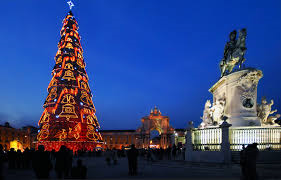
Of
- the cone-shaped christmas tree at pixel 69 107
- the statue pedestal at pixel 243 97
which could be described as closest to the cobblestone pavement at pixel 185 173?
the statue pedestal at pixel 243 97

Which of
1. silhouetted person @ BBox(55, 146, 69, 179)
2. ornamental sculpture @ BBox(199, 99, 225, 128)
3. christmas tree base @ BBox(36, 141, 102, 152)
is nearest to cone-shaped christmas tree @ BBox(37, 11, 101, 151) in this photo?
christmas tree base @ BBox(36, 141, 102, 152)

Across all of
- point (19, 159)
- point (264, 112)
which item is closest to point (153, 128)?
point (264, 112)

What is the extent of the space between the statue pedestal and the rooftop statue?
1.90 m

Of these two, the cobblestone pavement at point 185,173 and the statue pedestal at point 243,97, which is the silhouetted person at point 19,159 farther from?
the statue pedestal at point 243,97

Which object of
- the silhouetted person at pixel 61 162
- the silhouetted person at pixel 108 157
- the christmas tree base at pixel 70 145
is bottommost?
the christmas tree base at pixel 70 145

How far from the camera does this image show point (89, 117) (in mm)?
38156

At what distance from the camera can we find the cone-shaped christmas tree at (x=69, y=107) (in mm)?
35406

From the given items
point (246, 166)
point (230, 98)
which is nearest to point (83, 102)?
point (230, 98)

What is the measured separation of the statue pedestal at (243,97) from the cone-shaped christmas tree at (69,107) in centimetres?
2286

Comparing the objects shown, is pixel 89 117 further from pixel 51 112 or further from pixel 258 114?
pixel 258 114

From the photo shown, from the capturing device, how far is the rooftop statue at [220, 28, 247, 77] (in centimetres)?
2017

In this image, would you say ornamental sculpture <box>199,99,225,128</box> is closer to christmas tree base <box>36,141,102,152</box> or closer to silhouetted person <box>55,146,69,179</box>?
silhouetted person <box>55,146,69,179</box>

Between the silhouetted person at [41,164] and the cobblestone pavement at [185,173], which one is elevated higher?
the silhouetted person at [41,164]

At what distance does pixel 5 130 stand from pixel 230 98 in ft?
249
